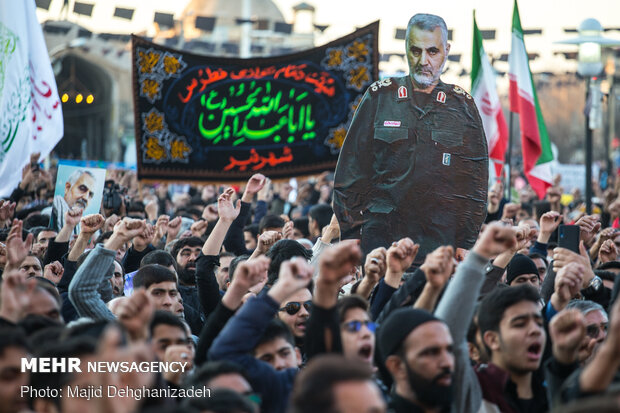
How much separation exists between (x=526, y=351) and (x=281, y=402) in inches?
44.2

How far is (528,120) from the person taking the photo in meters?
11.8

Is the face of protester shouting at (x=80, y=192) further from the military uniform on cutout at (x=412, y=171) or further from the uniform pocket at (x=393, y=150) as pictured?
the uniform pocket at (x=393, y=150)

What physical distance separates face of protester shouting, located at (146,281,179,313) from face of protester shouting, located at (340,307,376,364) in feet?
5.61

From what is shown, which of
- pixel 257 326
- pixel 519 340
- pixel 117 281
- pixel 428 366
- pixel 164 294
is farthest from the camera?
pixel 117 281

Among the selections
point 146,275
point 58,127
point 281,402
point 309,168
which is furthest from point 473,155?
point 58,127

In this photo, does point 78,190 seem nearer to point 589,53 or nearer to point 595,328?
point 595,328

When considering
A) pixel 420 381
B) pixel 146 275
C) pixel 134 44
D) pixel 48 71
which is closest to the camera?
pixel 420 381

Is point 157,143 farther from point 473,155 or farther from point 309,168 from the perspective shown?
point 473,155

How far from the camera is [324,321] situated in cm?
423

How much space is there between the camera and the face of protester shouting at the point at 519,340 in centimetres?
471

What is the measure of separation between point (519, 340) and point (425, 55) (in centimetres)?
252

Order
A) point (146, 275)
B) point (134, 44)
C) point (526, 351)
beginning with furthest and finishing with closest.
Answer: point (134, 44)
point (146, 275)
point (526, 351)
